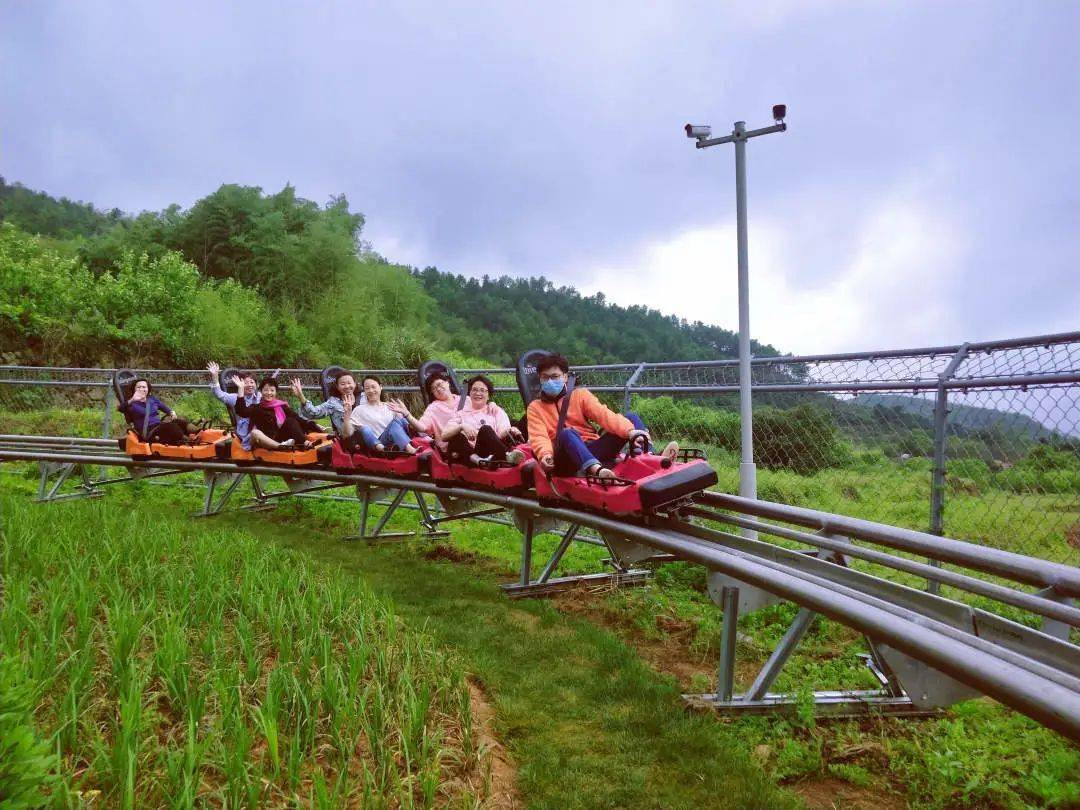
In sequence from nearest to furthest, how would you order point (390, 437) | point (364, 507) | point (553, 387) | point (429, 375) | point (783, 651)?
point (783, 651), point (553, 387), point (390, 437), point (364, 507), point (429, 375)

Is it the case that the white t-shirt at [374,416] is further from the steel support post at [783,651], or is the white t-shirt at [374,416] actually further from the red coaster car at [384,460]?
the steel support post at [783,651]

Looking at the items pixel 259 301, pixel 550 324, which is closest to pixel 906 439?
pixel 259 301

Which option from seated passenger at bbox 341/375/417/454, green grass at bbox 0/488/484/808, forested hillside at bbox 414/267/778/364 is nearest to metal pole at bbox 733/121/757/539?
green grass at bbox 0/488/484/808

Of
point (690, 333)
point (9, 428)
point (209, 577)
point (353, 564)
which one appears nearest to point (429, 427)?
point (353, 564)

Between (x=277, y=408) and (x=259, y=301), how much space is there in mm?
28472

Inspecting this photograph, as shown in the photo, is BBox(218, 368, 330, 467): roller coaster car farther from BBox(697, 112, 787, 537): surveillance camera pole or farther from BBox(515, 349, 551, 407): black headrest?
BBox(697, 112, 787, 537): surveillance camera pole

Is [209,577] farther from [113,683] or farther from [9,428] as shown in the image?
[9,428]

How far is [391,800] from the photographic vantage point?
8.32ft

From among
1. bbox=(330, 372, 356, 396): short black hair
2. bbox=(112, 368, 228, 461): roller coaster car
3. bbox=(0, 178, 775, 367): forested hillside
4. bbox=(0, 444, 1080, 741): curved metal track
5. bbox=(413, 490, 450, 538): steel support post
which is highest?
bbox=(0, 178, 775, 367): forested hillside

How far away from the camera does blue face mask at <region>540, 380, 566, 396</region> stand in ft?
18.0

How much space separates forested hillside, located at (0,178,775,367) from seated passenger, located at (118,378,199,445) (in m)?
9.89

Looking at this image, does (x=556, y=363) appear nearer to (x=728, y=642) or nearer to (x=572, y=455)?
(x=572, y=455)

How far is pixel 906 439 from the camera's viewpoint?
449cm

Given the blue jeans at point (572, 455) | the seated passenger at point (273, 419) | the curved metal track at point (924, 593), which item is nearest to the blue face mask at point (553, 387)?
the blue jeans at point (572, 455)
